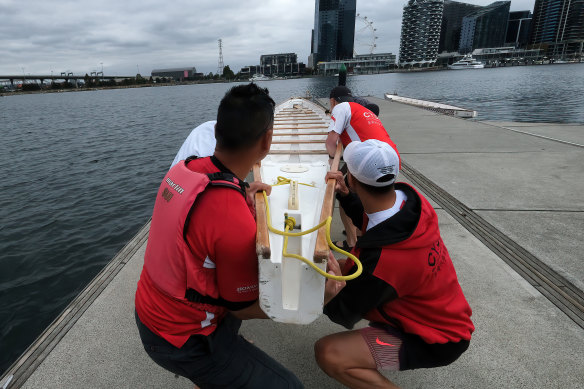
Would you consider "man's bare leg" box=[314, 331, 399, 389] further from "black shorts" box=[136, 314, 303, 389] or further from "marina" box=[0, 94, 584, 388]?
"marina" box=[0, 94, 584, 388]

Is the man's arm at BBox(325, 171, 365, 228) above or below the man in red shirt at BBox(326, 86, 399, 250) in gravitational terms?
below

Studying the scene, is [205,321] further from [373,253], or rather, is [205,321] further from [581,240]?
[581,240]

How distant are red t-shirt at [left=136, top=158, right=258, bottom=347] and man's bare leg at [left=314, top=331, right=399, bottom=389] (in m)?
0.70

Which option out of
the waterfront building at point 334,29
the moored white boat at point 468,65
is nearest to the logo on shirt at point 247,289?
the moored white boat at point 468,65

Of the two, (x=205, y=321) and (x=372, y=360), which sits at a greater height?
(x=205, y=321)

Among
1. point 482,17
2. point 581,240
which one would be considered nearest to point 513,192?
point 581,240

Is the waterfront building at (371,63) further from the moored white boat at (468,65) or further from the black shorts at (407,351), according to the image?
the black shorts at (407,351)

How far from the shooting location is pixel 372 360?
1866 millimetres

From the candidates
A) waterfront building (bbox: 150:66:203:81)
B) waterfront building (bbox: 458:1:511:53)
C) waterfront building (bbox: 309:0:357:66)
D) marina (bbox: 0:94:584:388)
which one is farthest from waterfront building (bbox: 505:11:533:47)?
marina (bbox: 0:94:584:388)

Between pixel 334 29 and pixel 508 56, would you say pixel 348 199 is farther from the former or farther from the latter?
pixel 508 56

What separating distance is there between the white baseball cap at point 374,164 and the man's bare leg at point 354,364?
99cm

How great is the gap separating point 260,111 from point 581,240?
4.45 m

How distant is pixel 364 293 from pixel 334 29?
512 ft

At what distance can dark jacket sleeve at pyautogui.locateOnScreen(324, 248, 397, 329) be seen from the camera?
169cm
